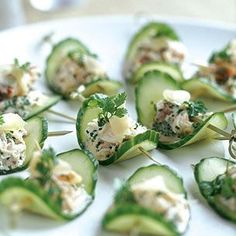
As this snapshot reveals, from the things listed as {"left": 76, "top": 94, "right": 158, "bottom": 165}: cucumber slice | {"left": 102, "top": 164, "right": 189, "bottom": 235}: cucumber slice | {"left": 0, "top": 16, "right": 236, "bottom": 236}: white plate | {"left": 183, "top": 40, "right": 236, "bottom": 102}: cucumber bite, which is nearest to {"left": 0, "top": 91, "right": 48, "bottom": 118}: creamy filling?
{"left": 0, "top": 16, "right": 236, "bottom": 236}: white plate

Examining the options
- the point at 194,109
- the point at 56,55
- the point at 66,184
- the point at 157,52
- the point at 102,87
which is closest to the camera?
the point at 66,184

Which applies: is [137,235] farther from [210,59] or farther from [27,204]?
[210,59]

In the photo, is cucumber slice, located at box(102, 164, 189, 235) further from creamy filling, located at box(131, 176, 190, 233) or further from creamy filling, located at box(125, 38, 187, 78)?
creamy filling, located at box(125, 38, 187, 78)

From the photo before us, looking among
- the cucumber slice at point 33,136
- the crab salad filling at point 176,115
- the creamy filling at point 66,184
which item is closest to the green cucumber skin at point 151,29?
the crab salad filling at point 176,115

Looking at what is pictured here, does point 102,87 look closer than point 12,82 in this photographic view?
No

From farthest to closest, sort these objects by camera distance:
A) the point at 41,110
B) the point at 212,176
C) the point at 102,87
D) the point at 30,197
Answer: the point at 102,87 → the point at 41,110 → the point at 212,176 → the point at 30,197

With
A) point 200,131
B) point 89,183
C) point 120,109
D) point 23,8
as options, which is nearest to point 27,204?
point 89,183

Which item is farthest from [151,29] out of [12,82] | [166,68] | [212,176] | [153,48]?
[212,176]

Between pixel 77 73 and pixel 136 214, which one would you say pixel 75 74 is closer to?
pixel 77 73
